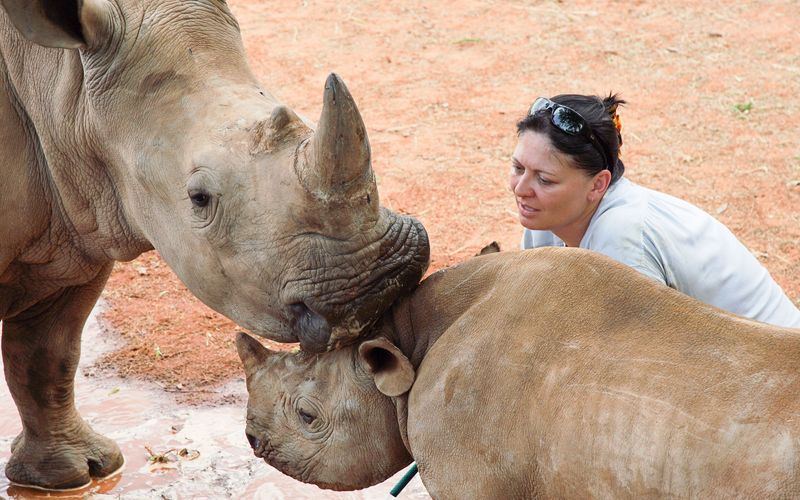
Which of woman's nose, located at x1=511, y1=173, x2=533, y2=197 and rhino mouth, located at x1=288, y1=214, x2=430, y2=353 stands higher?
rhino mouth, located at x1=288, y1=214, x2=430, y2=353

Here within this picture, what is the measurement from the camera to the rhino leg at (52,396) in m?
5.50

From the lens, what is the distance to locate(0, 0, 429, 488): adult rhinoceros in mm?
3781

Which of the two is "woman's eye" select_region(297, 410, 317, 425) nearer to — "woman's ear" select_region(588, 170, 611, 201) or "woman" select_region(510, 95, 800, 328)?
"woman" select_region(510, 95, 800, 328)

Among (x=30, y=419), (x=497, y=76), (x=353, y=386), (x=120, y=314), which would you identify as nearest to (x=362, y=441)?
(x=353, y=386)

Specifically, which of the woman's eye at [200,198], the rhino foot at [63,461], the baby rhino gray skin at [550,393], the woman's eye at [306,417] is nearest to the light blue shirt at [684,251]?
the baby rhino gray skin at [550,393]

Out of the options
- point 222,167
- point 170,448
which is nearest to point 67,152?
point 222,167

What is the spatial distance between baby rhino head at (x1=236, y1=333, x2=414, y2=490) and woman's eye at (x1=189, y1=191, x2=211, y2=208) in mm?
555

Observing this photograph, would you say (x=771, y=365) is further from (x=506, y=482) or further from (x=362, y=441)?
(x=362, y=441)

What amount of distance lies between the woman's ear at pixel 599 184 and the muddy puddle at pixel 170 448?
158 centimetres

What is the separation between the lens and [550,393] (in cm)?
333

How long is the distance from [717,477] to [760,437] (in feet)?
0.45

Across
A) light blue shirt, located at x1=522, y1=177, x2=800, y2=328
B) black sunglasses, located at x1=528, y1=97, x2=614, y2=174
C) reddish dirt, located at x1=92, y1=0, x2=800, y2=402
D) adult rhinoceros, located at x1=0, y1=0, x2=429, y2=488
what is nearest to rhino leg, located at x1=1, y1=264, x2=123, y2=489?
adult rhinoceros, located at x1=0, y1=0, x2=429, y2=488

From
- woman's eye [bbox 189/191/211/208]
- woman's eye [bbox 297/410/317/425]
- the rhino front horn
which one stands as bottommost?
woman's eye [bbox 297/410/317/425]

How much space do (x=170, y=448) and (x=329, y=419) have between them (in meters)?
2.25
